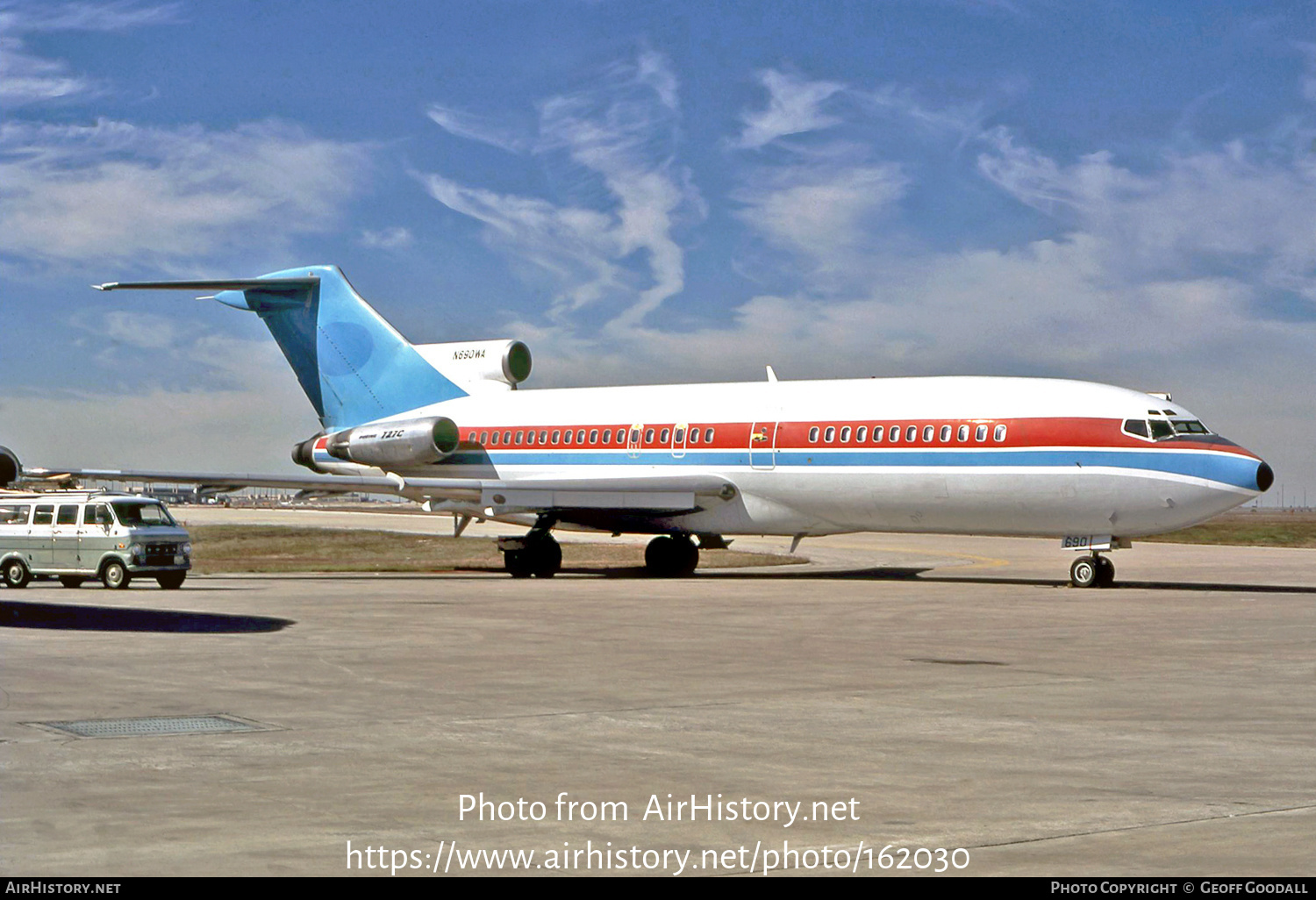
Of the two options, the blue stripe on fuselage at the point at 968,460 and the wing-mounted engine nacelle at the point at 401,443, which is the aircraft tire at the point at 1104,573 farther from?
the wing-mounted engine nacelle at the point at 401,443

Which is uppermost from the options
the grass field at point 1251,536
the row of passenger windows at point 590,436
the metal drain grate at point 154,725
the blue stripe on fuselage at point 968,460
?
the grass field at point 1251,536

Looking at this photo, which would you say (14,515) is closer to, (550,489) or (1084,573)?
(550,489)

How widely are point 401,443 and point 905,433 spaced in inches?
536

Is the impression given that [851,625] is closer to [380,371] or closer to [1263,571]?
[1263,571]

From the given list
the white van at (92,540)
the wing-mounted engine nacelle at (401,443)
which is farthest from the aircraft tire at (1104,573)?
the white van at (92,540)

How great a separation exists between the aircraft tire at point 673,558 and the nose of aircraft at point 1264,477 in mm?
13181

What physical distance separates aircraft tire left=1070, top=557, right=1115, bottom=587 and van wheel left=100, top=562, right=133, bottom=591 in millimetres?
17994

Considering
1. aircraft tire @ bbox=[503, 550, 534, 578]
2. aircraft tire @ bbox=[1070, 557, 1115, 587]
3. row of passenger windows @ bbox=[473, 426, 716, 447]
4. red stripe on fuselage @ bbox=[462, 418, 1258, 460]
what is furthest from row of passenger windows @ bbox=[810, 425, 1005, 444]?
aircraft tire @ bbox=[503, 550, 534, 578]

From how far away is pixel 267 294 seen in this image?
138 ft

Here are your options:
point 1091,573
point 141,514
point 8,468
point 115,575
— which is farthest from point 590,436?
point 8,468

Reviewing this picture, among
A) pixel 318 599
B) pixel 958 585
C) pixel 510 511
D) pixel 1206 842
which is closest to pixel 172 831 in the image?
pixel 1206 842

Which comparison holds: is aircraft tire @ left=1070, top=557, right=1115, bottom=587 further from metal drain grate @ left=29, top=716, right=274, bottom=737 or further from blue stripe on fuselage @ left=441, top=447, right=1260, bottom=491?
metal drain grate @ left=29, top=716, right=274, bottom=737

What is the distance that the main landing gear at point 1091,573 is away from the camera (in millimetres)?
29203

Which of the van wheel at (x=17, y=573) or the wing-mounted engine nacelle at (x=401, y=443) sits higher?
the wing-mounted engine nacelle at (x=401, y=443)
